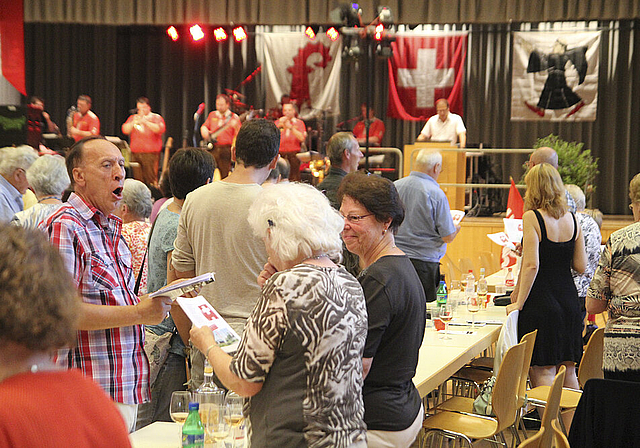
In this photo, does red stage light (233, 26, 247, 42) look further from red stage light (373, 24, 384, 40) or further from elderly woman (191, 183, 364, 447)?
elderly woman (191, 183, 364, 447)

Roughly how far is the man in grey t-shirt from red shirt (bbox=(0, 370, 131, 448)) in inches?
71.7

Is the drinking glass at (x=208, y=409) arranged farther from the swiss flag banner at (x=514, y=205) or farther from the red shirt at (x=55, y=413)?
the swiss flag banner at (x=514, y=205)

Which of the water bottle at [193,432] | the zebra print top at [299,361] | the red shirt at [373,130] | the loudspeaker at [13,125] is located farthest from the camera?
the red shirt at [373,130]

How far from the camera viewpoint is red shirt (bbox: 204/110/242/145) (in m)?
12.5

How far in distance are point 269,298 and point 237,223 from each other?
1.13 meters

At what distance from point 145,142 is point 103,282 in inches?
430

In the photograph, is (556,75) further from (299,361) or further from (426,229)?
(299,361)

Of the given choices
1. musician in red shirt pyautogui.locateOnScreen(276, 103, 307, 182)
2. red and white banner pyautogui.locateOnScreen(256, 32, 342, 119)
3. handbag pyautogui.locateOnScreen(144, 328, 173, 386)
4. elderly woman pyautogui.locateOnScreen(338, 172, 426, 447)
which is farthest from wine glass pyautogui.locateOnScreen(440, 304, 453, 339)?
red and white banner pyautogui.locateOnScreen(256, 32, 342, 119)

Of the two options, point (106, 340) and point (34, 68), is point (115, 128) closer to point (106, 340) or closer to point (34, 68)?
point (34, 68)

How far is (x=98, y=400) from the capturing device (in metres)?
1.10

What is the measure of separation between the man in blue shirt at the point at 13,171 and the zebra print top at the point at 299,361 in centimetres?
296

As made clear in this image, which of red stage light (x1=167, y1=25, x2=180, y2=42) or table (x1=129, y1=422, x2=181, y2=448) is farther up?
red stage light (x1=167, y1=25, x2=180, y2=42)

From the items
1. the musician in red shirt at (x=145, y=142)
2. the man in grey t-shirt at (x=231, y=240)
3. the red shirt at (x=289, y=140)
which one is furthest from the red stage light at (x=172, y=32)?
the man in grey t-shirt at (x=231, y=240)

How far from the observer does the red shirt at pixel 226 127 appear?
12477 mm
